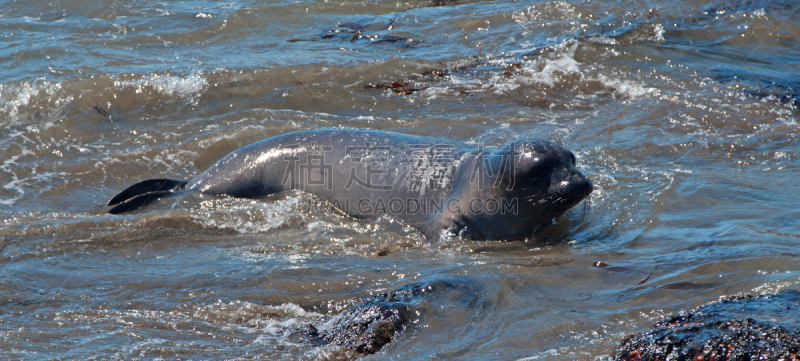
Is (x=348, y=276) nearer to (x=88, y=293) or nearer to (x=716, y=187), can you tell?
(x=88, y=293)

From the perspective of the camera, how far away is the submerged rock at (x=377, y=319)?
316cm

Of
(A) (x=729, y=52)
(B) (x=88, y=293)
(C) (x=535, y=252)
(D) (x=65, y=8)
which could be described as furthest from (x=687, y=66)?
(D) (x=65, y=8)

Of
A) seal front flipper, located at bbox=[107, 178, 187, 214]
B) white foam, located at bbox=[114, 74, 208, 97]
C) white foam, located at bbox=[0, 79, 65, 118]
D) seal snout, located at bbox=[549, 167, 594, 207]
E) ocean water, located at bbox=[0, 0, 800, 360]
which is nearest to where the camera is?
ocean water, located at bbox=[0, 0, 800, 360]

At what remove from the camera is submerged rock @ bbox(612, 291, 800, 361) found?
2.43 meters

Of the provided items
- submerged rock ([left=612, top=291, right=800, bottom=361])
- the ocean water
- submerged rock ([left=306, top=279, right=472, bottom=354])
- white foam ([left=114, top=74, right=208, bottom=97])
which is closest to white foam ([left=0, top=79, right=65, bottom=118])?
the ocean water

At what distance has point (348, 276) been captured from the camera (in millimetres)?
4023

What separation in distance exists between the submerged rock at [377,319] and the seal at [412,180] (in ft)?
4.20

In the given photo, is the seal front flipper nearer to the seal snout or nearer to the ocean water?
the ocean water

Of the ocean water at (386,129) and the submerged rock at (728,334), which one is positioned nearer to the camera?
the submerged rock at (728,334)

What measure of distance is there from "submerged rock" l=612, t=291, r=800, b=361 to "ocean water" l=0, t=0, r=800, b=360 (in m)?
0.27

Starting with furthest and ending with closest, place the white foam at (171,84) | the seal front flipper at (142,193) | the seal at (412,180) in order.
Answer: the white foam at (171,84)
the seal front flipper at (142,193)
the seal at (412,180)

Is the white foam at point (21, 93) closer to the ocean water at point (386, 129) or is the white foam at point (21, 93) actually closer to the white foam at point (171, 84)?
the ocean water at point (386, 129)

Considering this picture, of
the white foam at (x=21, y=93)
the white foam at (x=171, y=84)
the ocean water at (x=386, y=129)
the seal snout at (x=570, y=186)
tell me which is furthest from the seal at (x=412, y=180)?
the white foam at (x=21, y=93)

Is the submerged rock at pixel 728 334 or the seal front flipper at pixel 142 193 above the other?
the seal front flipper at pixel 142 193
